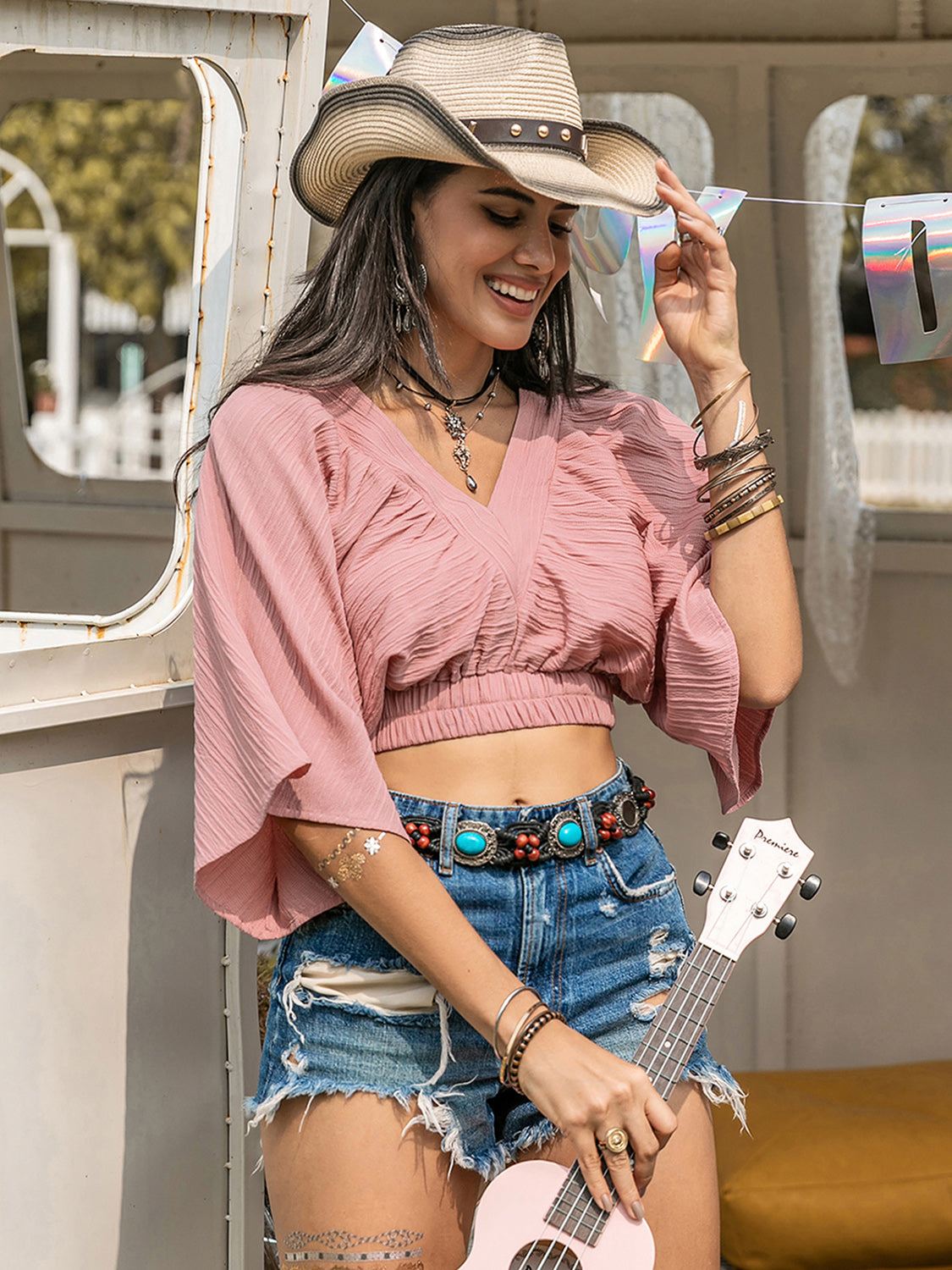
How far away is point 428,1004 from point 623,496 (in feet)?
2.26

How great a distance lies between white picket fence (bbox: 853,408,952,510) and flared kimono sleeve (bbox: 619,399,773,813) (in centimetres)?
180

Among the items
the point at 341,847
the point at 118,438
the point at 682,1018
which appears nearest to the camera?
the point at 341,847

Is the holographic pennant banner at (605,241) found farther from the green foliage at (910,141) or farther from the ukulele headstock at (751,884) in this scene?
the green foliage at (910,141)

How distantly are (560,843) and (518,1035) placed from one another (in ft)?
0.78

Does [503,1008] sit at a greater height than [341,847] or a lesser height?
lesser

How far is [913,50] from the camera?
3236mm

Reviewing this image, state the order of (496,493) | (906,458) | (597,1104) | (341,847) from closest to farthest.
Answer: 1. (597,1104)
2. (341,847)
3. (496,493)
4. (906,458)

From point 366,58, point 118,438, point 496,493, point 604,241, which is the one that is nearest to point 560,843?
point 496,493

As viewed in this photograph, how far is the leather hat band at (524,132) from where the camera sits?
1810mm

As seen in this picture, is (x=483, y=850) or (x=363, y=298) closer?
(x=483, y=850)

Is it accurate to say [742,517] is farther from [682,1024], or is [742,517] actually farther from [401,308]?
[682,1024]

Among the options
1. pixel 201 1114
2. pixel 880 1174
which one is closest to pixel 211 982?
pixel 201 1114

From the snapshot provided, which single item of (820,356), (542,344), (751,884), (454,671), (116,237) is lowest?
(751,884)

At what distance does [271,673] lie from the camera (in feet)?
5.58
